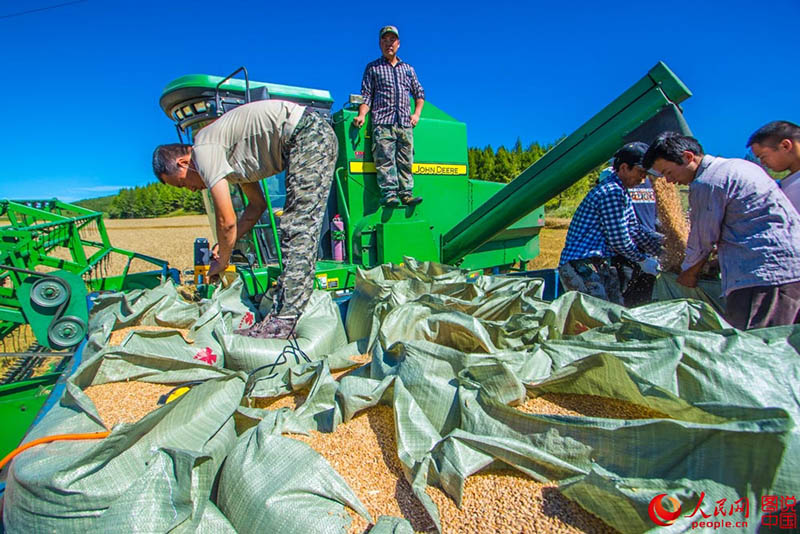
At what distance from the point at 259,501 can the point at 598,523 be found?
2.86 ft

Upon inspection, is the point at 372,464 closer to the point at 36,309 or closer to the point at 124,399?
the point at 124,399

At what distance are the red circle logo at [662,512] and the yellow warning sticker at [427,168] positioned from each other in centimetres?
346

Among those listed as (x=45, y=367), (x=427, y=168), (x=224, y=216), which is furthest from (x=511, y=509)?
(x=45, y=367)

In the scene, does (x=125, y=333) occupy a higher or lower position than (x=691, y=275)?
lower

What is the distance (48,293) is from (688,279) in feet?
13.3

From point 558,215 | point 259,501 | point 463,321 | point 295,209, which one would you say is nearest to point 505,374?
point 463,321

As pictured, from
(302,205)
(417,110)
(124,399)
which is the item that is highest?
(417,110)

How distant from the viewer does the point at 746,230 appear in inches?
80.4

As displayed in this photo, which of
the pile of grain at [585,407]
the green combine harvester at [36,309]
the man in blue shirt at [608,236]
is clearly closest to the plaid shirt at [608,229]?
the man in blue shirt at [608,236]

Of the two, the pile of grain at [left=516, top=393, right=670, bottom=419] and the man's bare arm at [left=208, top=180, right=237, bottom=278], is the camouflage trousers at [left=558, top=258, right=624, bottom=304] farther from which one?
the man's bare arm at [left=208, top=180, right=237, bottom=278]

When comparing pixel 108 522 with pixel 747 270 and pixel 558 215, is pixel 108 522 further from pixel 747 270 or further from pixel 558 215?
pixel 558 215

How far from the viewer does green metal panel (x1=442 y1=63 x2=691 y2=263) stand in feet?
9.32

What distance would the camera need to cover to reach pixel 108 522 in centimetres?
111

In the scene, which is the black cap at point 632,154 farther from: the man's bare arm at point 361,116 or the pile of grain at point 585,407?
the man's bare arm at point 361,116
